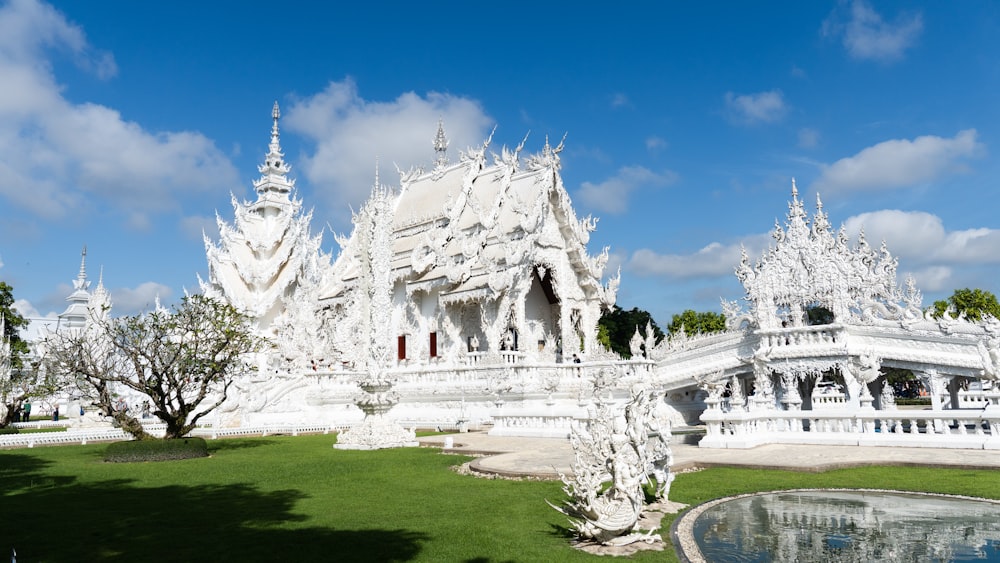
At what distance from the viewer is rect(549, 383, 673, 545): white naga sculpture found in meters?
6.13

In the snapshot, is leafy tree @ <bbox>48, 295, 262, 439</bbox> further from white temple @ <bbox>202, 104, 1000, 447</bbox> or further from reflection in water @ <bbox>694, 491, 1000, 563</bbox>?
reflection in water @ <bbox>694, 491, 1000, 563</bbox>

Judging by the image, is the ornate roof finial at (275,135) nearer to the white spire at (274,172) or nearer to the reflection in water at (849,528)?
the white spire at (274,172)

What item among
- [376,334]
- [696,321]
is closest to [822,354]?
[376,334]

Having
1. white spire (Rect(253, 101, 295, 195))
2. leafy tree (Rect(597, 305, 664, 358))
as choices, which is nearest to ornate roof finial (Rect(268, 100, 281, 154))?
white spire (Rect(253, 101, 295, 195))

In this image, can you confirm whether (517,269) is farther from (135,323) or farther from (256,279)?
(256,279)

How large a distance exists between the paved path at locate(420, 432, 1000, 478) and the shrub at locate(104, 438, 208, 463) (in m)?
5.87

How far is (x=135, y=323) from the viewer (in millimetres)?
15336

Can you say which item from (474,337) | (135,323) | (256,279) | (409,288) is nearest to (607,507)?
(135,323)

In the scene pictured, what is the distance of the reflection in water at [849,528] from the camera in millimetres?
5926

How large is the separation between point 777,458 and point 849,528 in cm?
478

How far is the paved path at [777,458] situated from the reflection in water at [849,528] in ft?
7.56

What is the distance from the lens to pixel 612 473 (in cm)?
636

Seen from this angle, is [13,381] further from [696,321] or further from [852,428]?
[696,321]

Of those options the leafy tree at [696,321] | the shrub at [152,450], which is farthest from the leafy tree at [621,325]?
the shrub at [152,450]
